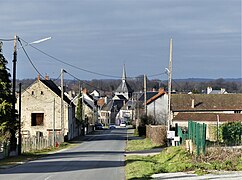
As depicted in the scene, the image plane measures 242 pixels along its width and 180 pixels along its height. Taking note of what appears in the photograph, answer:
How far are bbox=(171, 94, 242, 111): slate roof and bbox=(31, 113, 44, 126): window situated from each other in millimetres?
21087

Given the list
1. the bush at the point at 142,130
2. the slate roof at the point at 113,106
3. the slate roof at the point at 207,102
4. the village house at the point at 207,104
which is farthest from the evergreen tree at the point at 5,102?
the slate roof at the point at 113,106

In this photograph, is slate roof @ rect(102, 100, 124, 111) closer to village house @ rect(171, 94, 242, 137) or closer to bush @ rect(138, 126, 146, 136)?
village house @ rect(171, 94, 242, 137)

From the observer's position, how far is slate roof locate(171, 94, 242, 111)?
85812 mm

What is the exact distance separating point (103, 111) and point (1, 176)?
161 meters

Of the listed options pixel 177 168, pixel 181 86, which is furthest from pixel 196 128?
pixel 181 86

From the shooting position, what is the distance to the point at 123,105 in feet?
613

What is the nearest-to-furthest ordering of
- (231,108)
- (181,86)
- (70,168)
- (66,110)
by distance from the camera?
Result: (70,168) → (66,110) → (231,108) → (181,86)

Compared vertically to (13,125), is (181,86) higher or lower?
higher

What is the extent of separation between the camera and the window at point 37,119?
74.9 meters

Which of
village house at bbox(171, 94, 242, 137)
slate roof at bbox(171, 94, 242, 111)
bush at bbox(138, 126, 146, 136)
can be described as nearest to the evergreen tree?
bush at bbox(138, 126, 146, 136)

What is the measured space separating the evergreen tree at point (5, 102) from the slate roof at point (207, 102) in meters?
47.8

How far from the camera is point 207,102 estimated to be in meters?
87.6

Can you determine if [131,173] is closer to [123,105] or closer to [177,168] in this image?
[177,168]

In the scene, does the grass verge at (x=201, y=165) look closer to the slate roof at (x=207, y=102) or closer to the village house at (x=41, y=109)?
the village house at (x=41, y=109)
